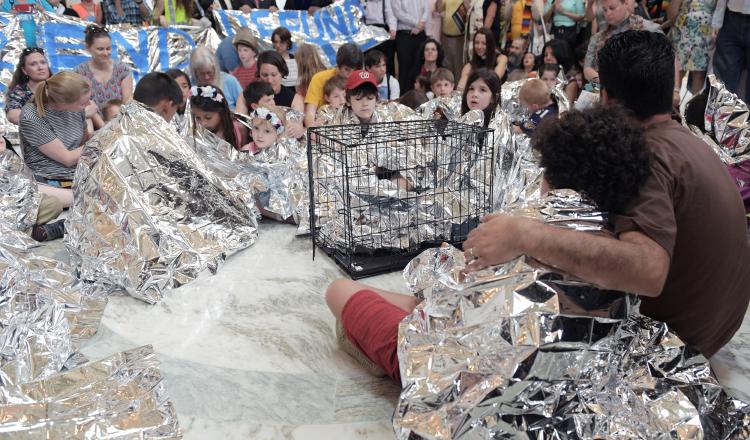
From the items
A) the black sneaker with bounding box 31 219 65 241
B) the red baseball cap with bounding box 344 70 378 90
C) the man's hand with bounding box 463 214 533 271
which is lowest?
the black sneaker with bounding box 31 219 65 241

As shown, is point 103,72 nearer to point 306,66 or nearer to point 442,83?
point 306,66

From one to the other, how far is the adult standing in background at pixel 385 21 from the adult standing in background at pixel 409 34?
0.14ft

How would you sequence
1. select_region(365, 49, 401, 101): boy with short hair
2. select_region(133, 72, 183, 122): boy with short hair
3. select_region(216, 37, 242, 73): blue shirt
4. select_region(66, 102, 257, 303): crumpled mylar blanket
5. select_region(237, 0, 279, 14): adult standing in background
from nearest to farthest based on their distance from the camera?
select_region(66, 102, 257, 303): crumpled mylar blanket
select_region(133, 72, 183, 122): boy with short hair
select_region(365, 49, 401, 101): boy with short hair
select_region(216, 37, 242, 73): blue shirt
select_region(237, 0, 279, 14): adult standing in background

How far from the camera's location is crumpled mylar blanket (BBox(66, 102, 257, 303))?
6.20 ft

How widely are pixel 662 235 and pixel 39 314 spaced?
139cm

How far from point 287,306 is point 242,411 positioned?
52 cm

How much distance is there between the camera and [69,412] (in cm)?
125

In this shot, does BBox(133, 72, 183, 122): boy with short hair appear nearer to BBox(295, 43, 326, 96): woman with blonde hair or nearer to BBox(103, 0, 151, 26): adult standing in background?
BBox(295, 43, 326, 96): woman with blonde hair

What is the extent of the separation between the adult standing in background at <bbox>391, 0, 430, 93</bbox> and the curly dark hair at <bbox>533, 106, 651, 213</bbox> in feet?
13.0

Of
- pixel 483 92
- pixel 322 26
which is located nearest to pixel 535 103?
pixel 483 92

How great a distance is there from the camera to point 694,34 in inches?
143

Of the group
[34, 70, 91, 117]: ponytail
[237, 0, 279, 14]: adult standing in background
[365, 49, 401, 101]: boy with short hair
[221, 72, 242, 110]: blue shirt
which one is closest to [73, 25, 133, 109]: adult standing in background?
[221, 72, 242, 110]: blue shirt

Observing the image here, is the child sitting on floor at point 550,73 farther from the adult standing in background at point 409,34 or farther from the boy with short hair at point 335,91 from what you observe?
the adult standing in background at point 409,34

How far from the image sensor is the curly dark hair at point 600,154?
102 centimetres
